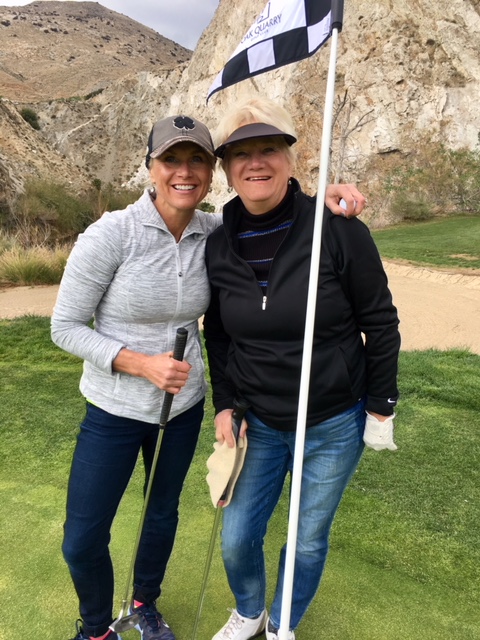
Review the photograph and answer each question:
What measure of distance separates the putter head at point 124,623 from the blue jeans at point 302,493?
420 millimetres

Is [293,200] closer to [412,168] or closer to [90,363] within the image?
[90,363]

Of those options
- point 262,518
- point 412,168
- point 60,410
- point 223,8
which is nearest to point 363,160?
point 412,168

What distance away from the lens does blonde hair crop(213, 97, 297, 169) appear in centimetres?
175

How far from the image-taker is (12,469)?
3482 millimetres

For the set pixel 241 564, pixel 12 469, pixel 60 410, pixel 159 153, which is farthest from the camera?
pixel 60 410

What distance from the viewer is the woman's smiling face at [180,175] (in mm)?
1830

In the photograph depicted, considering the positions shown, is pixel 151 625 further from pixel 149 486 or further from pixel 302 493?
pixel 302 493

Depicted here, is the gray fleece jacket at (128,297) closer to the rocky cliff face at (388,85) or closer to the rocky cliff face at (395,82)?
the rocky cliff face at (388,85)

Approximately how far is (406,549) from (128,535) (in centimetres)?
144

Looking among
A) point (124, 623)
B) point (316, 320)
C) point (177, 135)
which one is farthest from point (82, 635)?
point (177, 135)

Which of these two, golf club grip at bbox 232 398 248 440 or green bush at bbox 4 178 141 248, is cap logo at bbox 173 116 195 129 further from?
green bush at bbox 4 178 141 248

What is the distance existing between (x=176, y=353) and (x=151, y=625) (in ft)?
4.01

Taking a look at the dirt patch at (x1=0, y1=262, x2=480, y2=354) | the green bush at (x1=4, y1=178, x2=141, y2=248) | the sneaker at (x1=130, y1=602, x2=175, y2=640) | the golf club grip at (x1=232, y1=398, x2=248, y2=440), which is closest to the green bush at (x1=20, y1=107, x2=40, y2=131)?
the green bush at (x1=4, y1=178, x2=141, y2=248)

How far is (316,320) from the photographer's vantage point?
1753mm
